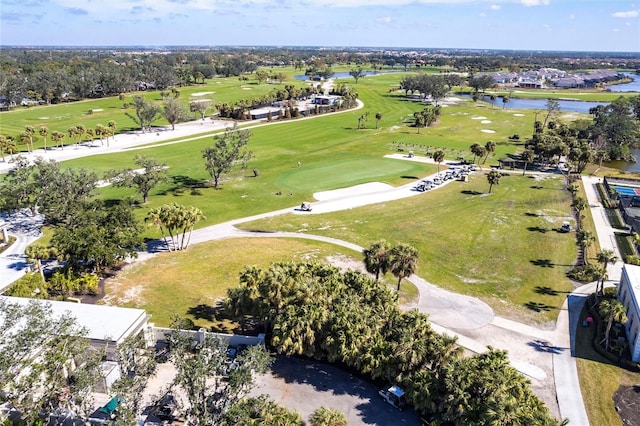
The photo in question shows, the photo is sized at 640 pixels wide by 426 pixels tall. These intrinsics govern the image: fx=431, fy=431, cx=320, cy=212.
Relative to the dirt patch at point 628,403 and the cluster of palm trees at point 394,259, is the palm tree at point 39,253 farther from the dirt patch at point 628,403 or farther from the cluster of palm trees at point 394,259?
the dirt patch at point 628,403

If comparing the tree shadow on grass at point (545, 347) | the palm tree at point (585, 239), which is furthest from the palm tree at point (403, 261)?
the palm tree at point (585, 239)

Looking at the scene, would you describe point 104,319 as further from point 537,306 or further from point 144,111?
point 144,111

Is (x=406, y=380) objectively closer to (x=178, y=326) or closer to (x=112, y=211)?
(x=178, y=326)

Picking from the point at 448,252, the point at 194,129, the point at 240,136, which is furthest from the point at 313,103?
the point at 448,252

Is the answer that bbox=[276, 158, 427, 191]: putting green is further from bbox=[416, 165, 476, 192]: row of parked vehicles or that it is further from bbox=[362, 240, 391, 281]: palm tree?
bbox=[362, 240, 391, 281]: palm tree

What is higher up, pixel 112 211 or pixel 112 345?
pixel 112 211

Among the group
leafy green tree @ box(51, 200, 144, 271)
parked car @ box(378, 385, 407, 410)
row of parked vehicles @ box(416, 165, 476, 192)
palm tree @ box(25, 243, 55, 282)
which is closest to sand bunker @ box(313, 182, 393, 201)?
row of parked vehicles @ box(416, 165, 476, 192)
